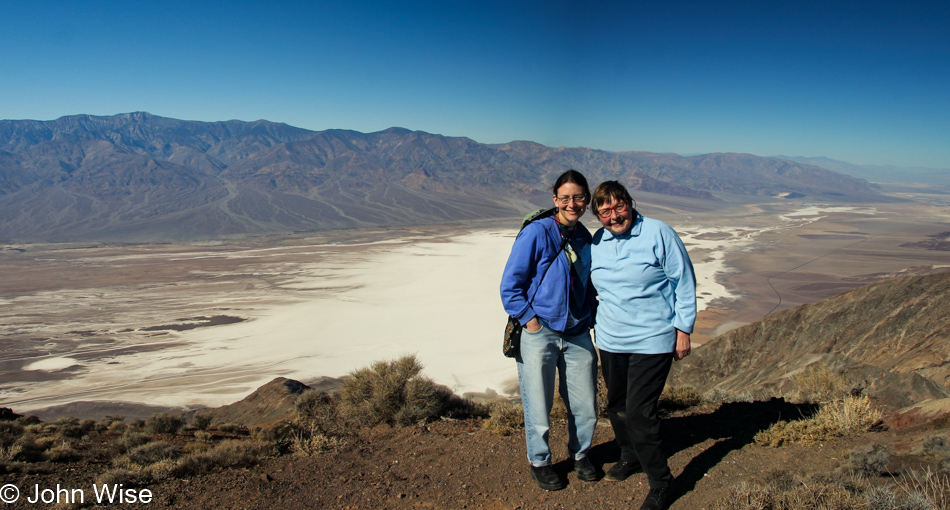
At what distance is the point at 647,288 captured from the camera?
2.40 meters

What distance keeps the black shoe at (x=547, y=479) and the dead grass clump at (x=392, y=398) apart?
2.16m

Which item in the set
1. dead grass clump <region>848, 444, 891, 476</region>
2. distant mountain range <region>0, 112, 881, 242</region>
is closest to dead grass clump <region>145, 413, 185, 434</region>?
dead grass clump <region>848, 444, 891, 476</region>

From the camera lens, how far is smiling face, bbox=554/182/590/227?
8.18 feet

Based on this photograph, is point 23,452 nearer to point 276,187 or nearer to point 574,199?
point 574,199

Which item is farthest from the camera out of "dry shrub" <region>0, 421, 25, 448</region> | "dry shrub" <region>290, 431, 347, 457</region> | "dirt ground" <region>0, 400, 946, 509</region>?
"dry shrub" <region>0, 421, 25, 448</region>

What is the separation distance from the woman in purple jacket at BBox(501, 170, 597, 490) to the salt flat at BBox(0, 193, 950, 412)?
13.3 meters

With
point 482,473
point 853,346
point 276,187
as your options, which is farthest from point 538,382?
point 276,187

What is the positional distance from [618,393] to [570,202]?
106 centimetres

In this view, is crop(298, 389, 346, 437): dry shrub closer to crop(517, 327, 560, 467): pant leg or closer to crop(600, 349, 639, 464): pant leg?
crop(517, 327, 560, 467): pant leg

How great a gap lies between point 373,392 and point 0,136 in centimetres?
22612

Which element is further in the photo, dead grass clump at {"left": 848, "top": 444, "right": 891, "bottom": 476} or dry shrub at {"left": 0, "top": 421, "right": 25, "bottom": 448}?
dry shrub at {"left": 0, "top": 421, "right": 25, "bottom": 448}

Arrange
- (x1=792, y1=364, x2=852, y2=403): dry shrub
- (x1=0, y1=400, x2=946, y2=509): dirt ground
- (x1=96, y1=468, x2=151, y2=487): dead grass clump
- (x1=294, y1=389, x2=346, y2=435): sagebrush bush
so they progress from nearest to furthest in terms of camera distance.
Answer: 1. (x1=0, y1=400, x2=946, y2=509): dirt ground
2. (x1=96, y1=468, x2=151, y2=487): dead grass clump
3. (x1=792, y1=364, x2=852, y2=403): dry shrub
4. (x1=294, y1=389, x2=346, y2=435): sagebrush bush

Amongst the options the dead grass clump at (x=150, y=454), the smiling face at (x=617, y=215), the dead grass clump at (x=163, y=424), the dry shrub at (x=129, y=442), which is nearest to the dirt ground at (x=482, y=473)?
the dead grass clump at (x=150, y=454)

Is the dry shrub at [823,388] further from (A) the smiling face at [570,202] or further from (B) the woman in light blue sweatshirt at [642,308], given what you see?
Result: (A) the smiling face at [570,202]
